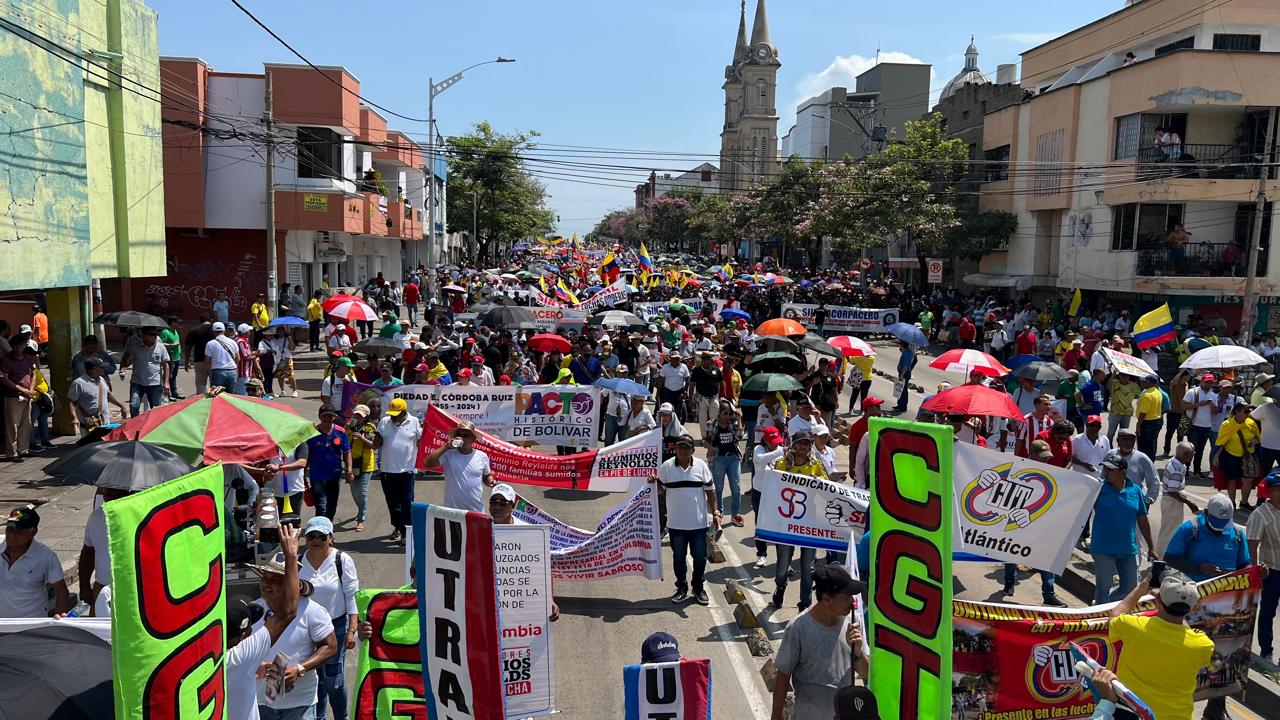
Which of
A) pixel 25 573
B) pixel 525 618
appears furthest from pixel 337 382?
pixel 525 618

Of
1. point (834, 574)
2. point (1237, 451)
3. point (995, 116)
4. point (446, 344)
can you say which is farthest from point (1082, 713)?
point (995, 116)

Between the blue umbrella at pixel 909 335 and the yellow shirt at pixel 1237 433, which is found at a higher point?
the blue umbrella at pixel 909 335

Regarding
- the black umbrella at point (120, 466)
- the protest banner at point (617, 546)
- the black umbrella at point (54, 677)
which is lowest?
the protest banner at point (617, 546)

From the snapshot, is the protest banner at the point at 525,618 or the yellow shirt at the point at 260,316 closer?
the protest banner at the point at 525,618

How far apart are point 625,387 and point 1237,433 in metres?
7.43

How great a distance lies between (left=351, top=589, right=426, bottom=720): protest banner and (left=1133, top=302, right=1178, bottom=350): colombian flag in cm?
1601

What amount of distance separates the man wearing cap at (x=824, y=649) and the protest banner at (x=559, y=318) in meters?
18.3

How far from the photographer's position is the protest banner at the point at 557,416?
13.4 meters

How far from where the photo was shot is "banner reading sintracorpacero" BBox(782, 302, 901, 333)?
102 feet

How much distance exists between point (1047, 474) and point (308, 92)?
27.2m

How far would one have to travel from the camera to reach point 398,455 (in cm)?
1039

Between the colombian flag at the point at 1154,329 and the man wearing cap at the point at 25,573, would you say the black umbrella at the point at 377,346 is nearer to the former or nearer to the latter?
the man wearing cap at the point at 25,573

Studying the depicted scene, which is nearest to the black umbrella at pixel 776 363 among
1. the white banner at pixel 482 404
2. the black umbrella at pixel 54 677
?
the white banner at pixel 482 404

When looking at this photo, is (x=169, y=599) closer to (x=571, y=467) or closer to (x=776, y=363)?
(x=571, y=467)
